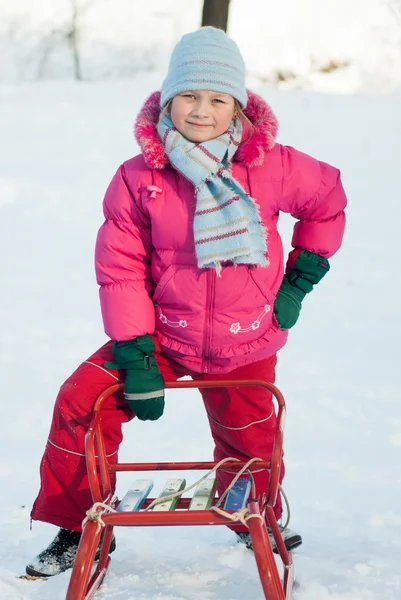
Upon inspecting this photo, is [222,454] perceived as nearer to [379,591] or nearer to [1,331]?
[379,591]

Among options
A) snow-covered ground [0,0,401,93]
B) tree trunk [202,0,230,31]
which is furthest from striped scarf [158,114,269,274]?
snow-covered ground [0,0,401,93]

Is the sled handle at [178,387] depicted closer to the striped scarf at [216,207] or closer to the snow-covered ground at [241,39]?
the striped scarf at [216,207]

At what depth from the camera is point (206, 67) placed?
8.51 feet

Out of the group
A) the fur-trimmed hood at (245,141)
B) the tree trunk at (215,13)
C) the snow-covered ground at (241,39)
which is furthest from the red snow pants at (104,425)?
the snow-covered ground at (241,39)

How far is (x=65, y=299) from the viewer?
5582mm

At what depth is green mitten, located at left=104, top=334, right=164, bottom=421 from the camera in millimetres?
2527

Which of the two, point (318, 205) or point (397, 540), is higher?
point (318, 205)

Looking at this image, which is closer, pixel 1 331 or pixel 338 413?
pixel 338 413

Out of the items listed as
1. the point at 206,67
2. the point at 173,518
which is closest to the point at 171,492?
the point at 173,518

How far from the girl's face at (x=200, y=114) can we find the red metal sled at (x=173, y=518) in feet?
2.35

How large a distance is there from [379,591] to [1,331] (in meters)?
3.08

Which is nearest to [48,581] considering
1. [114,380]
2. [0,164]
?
[114,380]

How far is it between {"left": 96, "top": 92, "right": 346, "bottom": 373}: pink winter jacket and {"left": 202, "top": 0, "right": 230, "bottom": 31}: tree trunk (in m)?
4.41

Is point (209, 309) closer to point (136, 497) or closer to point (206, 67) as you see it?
point (136, 497)
